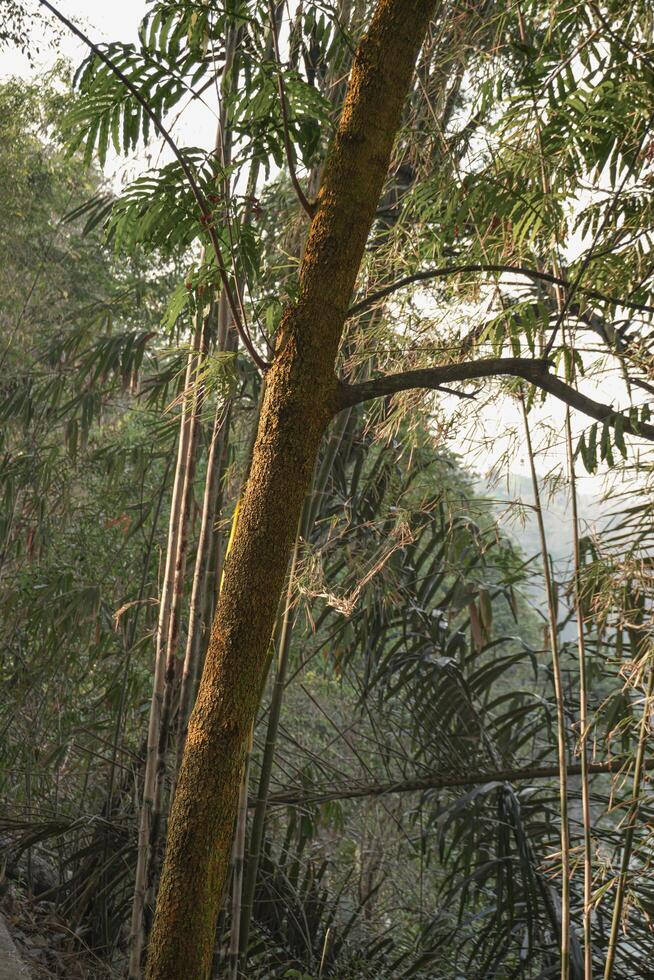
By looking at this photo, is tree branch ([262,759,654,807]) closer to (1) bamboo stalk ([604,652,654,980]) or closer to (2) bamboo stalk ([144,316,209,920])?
(2) bamboo stalk ([144,316,209,920])

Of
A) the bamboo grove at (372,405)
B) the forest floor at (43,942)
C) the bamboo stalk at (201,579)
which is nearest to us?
the bamboo grove at (372,405)

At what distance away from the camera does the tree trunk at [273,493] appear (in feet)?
3.66

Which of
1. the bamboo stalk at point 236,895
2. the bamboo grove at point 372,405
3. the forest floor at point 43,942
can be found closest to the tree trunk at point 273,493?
the bamboo grove at point 372,405

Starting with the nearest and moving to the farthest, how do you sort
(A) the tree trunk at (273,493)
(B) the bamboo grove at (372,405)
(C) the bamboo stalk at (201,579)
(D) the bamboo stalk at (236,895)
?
(A) the tree trunk at (273,493) → (B) the bamboo grove at (372,405) → (D) the bamboo stalk at (236,895) → (C) the bamboo stalk at (201,579)

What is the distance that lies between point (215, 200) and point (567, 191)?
0.67m

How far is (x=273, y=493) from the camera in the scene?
3.85 ft

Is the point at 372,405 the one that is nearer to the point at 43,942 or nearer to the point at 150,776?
the point at 150,776

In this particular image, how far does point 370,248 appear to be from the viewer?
228cm

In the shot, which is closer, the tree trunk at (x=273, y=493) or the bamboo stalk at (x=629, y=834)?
the tree trunk at (x=273, y=493)

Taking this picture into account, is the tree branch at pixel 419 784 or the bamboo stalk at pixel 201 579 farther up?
the bamboo stalk at pixel 201 579

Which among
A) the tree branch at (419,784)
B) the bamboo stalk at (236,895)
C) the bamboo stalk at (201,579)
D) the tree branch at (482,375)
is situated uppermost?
the tree branch at (482,375)

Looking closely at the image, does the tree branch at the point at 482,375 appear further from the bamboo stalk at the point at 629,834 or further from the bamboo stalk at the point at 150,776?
the bamboo stalk at the point at 150,776

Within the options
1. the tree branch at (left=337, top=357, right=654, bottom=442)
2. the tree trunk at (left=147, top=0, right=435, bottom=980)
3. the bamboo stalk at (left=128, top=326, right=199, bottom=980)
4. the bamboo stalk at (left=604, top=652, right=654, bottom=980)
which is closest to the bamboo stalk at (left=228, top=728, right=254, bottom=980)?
the bamboo stalk at (left=128, top=326, right=199, bottom=980)

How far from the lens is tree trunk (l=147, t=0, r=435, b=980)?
1115 millimetres
